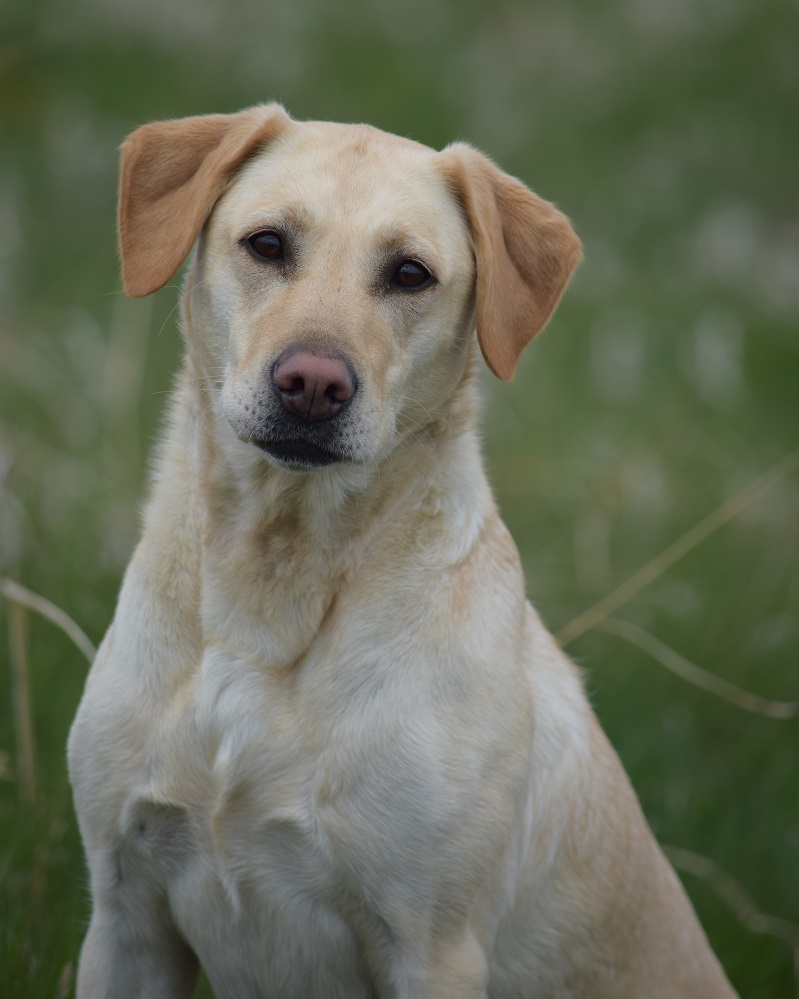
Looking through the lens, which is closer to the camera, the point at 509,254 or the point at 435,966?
the point at 435,966

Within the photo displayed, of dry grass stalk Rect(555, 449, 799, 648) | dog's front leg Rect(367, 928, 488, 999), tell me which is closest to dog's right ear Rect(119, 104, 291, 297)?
dog's front leg Rect(367, 928, 488, 999)

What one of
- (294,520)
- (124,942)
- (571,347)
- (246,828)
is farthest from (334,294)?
(571,347)

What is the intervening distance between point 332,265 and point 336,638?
2.82ft

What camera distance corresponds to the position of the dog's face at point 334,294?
9.74 ft

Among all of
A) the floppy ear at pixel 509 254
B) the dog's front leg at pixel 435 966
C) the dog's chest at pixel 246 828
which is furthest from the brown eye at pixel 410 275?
the dog's front leg at pixel 435 966

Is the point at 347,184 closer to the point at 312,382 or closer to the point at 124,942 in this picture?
the point at 312,382

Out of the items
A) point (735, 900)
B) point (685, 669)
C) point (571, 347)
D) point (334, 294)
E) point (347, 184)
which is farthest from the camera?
point (571, 347)

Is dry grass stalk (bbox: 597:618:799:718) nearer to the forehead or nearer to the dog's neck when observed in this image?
the dog's neck

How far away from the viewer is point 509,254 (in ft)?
11.0

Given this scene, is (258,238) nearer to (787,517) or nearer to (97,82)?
(787,517)

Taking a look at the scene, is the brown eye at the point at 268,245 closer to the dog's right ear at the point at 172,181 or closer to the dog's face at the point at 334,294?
the dog's face at the point at 334,294

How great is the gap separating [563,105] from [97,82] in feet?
12.5

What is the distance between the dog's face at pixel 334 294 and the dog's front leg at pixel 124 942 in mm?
1100

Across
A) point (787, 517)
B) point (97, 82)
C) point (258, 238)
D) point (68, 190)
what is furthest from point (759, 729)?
point (97, 82)
